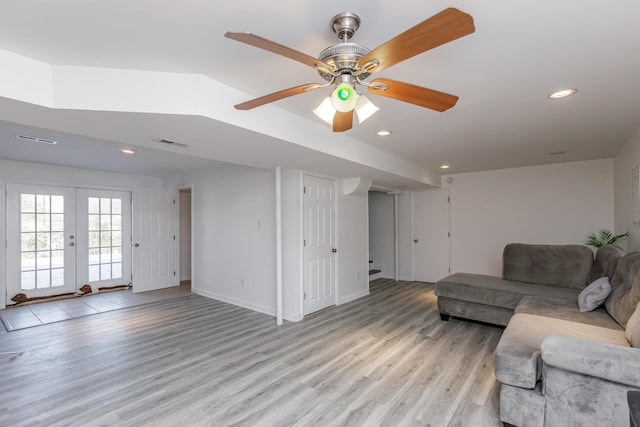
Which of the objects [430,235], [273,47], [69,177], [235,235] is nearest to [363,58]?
[273,47]

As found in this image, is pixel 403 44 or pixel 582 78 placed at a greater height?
pixel 582 78

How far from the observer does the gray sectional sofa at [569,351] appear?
1623 millimetres

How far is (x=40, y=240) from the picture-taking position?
16.6 ft

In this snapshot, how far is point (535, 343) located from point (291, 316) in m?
2.71

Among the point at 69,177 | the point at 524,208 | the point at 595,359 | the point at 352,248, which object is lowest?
A: the point at 595,359

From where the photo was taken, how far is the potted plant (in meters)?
4.19

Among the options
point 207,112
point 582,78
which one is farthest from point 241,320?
point 582,78

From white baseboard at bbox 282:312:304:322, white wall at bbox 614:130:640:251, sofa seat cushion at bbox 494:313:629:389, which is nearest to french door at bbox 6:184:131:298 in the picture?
white baseboard at bbox 282:312:304:322

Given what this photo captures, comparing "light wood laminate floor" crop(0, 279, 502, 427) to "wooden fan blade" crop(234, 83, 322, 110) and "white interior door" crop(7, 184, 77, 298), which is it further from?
"wooden fan blade" crop(234, 83, 322, 110)

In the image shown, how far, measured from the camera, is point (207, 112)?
1966 mm

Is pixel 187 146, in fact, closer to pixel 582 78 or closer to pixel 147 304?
pixel 582 78

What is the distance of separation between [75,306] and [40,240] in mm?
1356

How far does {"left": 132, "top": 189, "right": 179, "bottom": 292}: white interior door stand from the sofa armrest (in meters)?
6.02

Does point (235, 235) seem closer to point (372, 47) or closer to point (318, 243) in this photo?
point (318, 243)
